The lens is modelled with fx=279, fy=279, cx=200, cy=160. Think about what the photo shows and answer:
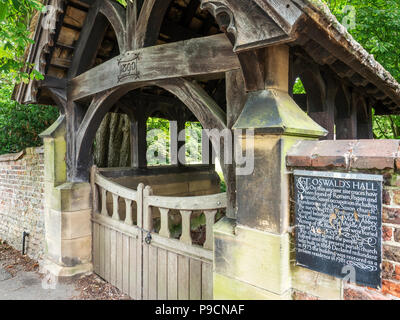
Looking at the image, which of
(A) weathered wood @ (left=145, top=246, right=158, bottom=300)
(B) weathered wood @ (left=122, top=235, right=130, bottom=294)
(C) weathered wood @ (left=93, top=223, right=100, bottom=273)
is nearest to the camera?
(A) weathered wood @ (left=145, top=246, right=158, bottom=300)

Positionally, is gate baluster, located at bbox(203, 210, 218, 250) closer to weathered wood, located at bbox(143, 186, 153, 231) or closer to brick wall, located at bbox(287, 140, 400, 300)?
weathered wood, located at bbox(143, 186, 153, 231)

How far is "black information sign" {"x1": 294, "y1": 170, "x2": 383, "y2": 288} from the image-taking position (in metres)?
1.65

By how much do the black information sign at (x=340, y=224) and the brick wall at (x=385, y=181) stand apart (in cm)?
4

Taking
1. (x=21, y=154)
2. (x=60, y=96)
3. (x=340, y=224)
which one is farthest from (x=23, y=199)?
(x=340, y=224)

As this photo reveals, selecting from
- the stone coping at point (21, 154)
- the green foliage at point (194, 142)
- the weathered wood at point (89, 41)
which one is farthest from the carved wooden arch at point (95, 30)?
the green foliage at point (194, 142)

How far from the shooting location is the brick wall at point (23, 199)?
523 cm

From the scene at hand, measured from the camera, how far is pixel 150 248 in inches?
139

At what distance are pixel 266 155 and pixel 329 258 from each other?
800mm

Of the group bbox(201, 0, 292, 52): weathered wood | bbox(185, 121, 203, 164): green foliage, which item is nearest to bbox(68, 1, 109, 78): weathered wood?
bbox(201, 0, 292, 52): weathered wood

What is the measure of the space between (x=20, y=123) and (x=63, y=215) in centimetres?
369

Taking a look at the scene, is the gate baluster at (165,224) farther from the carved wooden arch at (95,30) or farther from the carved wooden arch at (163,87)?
the carved wooden arch at (95,30)

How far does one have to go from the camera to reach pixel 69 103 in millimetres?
4457

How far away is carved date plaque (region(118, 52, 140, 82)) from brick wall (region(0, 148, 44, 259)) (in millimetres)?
2652

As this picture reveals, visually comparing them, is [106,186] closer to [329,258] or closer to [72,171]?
[72,171]
